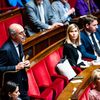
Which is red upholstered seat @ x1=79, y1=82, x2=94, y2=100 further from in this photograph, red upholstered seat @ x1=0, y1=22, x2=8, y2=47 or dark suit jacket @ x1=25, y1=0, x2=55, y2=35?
dark suit jacket @ x1=25, y1=0, x2=55, y2=35

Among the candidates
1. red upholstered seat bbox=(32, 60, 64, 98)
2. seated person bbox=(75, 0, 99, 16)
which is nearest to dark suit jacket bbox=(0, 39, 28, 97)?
red upholstered seat bbox=(32, 60, 64, 98)

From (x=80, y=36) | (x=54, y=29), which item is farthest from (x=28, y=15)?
(x=80, y=36)

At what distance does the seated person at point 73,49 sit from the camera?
1.81m

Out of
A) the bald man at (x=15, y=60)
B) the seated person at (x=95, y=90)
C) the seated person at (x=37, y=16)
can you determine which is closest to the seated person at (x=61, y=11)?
the seated person at (x=37, y=16)

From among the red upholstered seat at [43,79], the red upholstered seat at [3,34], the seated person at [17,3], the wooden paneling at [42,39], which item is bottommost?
the red upholstered seat at [43,79]

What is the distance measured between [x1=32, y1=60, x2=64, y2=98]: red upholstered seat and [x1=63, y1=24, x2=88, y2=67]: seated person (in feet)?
0.69

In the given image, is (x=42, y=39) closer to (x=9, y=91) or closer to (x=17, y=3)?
(x=17, y=3)

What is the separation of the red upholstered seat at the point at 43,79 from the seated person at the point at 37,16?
0.59 m

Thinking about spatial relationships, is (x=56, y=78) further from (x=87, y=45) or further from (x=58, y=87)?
(x=87, y=45)

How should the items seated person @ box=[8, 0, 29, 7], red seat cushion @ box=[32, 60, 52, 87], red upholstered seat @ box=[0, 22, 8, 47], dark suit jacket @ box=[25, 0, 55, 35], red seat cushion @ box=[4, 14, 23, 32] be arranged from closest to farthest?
1. red seat cushion @ box=[32, 60, 52, 87]
2. red upholstered seat @ box=[0, 22, 8, 47]
3. red seat cushion @ box=[4, 14, 23, 32]
4. dark suit jacket @ box=[25, 0, 55, 35]
5. seated person @ box=[8, 0, 29, 7]

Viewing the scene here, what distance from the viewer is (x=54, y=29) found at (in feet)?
6.92

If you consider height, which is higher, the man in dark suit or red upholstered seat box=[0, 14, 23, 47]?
red upholstered seat box=[0, 14, 23, 47]

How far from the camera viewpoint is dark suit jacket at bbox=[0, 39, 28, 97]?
4.26 ft

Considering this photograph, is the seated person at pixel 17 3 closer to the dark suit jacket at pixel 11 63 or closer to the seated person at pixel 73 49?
the seated person at pixel 73 49
